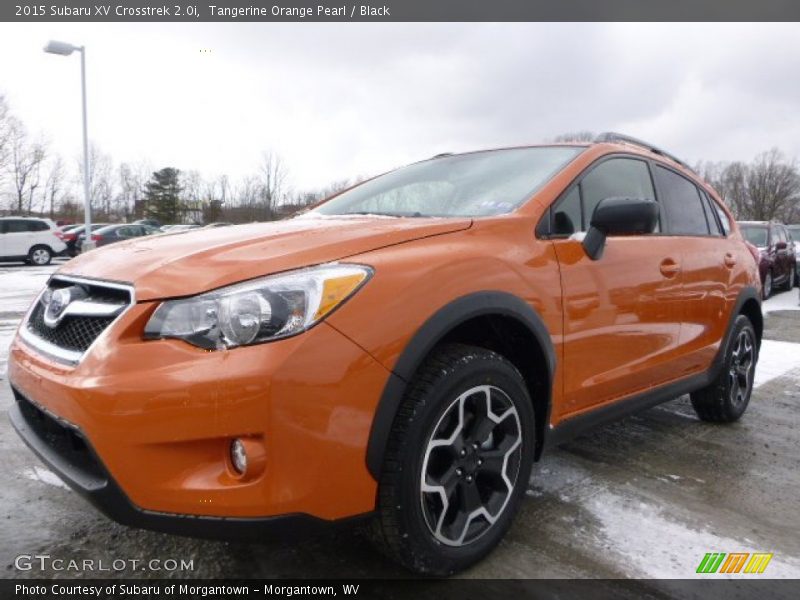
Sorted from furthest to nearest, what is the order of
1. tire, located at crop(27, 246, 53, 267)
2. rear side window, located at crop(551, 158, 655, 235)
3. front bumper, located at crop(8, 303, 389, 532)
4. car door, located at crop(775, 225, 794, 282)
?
tire, located at crop(27, 246, 53, 267) < car door, located at crop(775, 225, 794, 282) < rear side window, located at crop(551, 158, 655, 235) < front bumper, located at crop(8, 303, 389, 532)

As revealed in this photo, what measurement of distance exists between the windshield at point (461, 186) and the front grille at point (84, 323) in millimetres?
1250

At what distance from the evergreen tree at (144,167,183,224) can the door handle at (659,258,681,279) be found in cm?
5844

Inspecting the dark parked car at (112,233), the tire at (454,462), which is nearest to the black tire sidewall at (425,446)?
the tire at (454,462)

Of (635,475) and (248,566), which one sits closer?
(248,566)

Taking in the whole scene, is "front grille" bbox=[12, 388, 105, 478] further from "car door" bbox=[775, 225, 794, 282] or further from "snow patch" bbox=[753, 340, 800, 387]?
"car door" bbox=[775, 225, 794, 282]

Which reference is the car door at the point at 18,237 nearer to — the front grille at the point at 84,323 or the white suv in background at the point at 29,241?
the white suv in background at the point at 29,241

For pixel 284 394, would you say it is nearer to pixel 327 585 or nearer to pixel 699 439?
pixel 327 585

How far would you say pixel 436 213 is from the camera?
2.67m

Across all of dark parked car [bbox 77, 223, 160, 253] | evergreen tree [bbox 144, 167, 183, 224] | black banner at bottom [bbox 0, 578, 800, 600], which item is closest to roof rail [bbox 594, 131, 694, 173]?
black banner at bottom [bbox 0, 578, 800, 600]

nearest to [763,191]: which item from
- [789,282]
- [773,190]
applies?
[773,190]

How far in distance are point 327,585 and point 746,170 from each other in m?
81.9

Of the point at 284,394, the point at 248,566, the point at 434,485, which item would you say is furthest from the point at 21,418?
the point at 434,485

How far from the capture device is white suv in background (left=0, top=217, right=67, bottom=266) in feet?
61.7

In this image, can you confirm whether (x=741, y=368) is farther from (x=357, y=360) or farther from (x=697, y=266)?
(x=357, y=360)
